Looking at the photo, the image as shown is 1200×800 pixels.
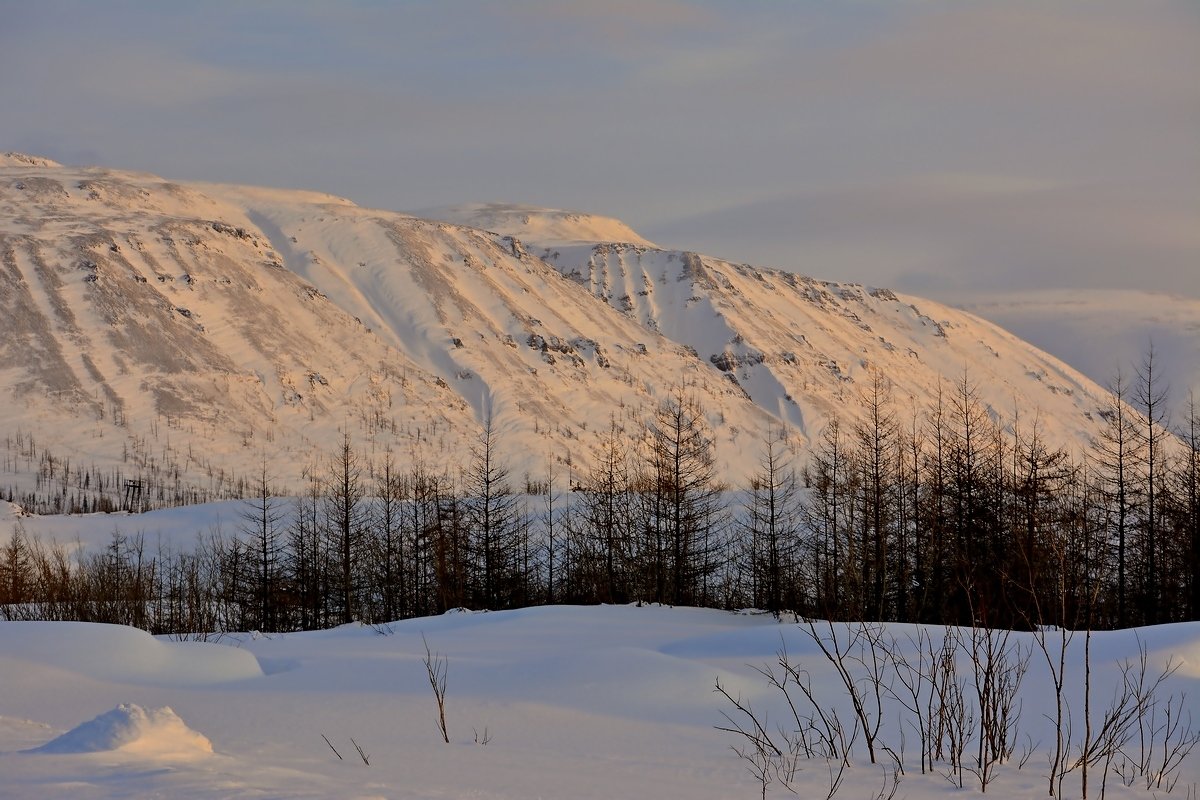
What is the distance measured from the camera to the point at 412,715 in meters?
11.7

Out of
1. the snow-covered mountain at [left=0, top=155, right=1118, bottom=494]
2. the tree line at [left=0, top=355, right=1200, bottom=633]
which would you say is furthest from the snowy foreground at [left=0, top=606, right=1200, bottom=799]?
the snow-covered mountain at [left=0, top=155, right=1118, bottom=494]

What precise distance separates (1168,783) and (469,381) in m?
149

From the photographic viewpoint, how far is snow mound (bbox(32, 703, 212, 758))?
785cm

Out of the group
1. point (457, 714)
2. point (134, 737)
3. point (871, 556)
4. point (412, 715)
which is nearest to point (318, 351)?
point (871, 556)

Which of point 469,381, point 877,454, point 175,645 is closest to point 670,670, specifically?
point 175,645

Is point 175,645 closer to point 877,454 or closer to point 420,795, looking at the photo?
point 420,795

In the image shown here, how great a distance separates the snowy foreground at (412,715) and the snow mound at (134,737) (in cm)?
2

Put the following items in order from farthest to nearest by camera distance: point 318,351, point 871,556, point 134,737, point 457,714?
point 318,351
point 871,556
point 457,714
point 134,737

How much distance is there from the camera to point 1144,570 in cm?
3709

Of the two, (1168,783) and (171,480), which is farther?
(171,480)

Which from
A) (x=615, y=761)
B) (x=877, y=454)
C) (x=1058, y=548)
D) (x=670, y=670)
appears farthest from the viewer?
(x=877, y=454)

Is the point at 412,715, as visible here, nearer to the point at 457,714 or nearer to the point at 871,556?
the point at 457,714

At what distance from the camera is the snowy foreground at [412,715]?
7.64 meters

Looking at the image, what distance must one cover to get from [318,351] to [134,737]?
474 feet
